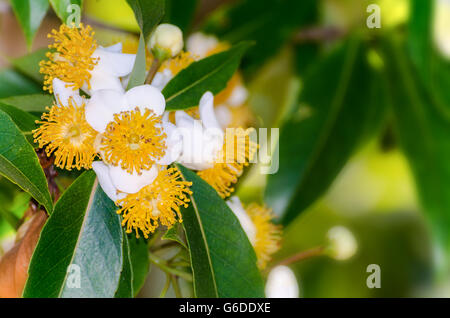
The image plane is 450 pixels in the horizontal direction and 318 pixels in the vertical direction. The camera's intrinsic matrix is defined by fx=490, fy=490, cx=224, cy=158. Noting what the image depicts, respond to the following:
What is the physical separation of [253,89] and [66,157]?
2.55 feet

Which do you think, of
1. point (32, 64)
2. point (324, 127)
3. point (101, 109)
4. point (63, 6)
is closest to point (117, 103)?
point (101, 109)

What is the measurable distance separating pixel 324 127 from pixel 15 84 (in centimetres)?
56

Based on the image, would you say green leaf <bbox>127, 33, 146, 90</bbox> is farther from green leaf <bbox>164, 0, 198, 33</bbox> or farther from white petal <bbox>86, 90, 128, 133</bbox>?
green leaf <bbox>164, 0, 198, 33</bbox>

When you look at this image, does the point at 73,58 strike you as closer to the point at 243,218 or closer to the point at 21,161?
the point at 21,161

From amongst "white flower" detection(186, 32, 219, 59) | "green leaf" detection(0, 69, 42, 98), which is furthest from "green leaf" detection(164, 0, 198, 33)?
"green leaf" detection(0, 69, 42, 98)

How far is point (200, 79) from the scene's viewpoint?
0.51 metres

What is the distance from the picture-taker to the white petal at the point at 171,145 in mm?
449

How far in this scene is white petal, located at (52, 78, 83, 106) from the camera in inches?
17.4

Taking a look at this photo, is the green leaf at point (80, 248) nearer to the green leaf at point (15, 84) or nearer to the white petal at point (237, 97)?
the green leaf at point (15, 84)

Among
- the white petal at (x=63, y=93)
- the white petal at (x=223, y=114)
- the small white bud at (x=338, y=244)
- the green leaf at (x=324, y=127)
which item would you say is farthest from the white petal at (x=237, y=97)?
the white petal at (x=63, y=93)

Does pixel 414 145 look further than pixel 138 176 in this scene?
Yes

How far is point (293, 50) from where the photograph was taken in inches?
46.9
